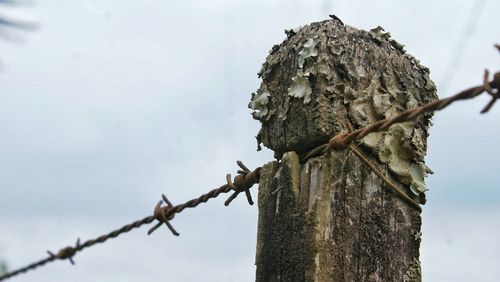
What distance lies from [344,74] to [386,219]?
1.38 ft

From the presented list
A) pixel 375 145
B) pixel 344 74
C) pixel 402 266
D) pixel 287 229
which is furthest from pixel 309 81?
pixel 402 266

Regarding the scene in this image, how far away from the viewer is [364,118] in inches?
96.0

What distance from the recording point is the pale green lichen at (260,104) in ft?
8.51

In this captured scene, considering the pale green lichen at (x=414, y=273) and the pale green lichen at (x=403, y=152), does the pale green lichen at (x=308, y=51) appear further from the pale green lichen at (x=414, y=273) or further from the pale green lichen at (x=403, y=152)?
the pale green lichen at (x=414, y=273)

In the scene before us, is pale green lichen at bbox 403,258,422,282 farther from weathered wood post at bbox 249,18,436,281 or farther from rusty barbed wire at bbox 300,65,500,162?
rusty barbed wire at bbox 300,65,500,162

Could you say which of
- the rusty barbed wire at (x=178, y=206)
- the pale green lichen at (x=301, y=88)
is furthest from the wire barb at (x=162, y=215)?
the pale green lichen at (x=301, y=88)

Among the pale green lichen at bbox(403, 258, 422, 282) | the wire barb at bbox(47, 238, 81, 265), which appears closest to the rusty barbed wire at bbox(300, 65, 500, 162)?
the pale green lichen at bbox(403, 258, 422, 282)

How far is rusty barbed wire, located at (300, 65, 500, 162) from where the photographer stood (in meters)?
1.86

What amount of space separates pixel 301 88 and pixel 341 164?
26cm

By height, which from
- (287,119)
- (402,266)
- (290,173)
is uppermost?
(287,119)

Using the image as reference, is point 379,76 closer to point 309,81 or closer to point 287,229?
point 309,81

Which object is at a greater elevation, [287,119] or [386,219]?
[287,119]

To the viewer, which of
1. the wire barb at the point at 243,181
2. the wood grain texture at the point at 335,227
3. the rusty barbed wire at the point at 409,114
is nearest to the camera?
the rusty barbed wire at the point at 409,114

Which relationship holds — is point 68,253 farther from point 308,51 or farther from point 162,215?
point 308,51
